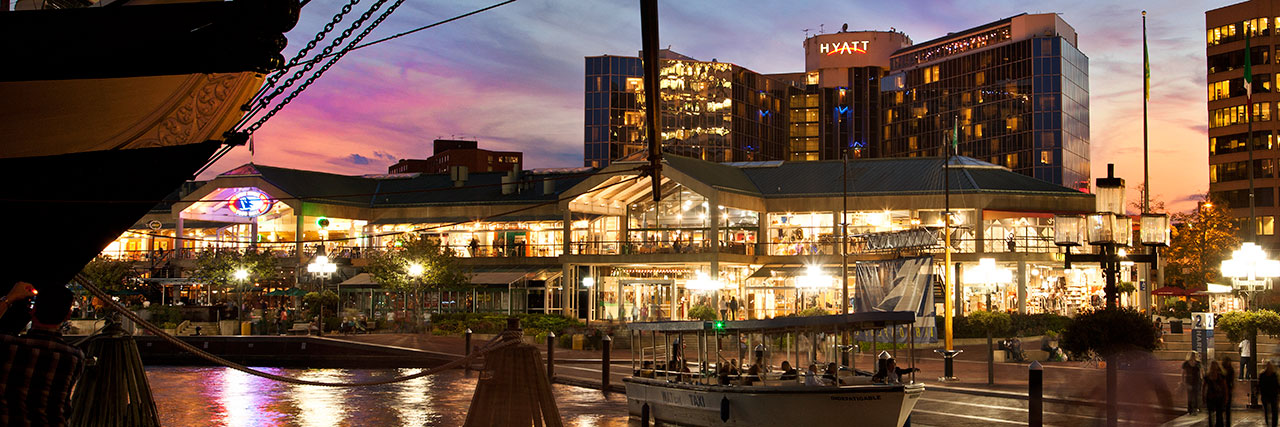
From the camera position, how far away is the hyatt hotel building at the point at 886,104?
460 feet

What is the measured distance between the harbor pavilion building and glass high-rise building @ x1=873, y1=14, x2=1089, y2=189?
7828 centimetres

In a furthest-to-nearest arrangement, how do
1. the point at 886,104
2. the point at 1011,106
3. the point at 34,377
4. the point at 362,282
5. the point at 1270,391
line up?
the point at 886,104 < the point at 1011,106 < the point at 362,282 < the point at 1270,391 < the point at 34,377

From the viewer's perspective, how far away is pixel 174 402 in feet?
94.4

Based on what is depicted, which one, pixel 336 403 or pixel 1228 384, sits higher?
pixel 1228 384

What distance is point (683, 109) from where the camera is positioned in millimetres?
150750

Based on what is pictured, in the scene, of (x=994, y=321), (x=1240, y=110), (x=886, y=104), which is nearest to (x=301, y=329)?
(x=994, y=321)

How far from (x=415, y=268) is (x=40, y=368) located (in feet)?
150

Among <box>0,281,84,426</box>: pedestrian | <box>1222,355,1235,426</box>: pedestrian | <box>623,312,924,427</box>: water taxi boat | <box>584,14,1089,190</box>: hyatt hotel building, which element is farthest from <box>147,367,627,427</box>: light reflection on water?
<box>584,14,1089,190</box>: hyatt hotel building

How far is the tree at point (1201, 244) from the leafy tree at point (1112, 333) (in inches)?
2328

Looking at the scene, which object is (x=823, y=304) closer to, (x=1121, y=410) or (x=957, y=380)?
(x=957, y=380)

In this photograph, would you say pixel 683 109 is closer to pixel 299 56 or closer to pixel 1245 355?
pixel 1245 355

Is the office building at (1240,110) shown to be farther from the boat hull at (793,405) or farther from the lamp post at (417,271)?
the boat hull at (793,405)

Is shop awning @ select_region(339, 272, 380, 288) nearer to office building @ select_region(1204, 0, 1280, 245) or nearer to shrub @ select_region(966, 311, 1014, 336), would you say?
shrub @ select_region(966, 311, 1014, 336)

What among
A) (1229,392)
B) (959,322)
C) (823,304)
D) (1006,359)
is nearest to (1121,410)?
(1229,392)
